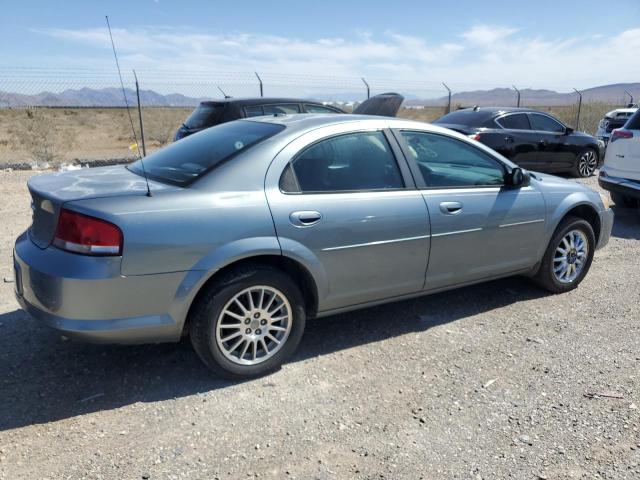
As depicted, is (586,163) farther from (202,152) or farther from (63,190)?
(63,190)

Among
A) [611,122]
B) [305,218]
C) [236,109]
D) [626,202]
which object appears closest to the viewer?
[305,218]

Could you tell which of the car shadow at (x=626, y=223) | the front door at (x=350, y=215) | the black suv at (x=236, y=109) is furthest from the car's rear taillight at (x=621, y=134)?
the front door at (x=350, y=215)

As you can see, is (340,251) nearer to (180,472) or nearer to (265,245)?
(265,245)

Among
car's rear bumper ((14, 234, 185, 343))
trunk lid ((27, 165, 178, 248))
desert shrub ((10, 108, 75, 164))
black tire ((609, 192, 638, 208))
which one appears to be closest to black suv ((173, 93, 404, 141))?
black tire ((609, 192, 638, 208))

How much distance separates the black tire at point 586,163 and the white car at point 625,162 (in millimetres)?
3849

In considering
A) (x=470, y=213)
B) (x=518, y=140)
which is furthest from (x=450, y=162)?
(x=518, y=140)

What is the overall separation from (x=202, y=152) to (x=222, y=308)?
1.14 metres

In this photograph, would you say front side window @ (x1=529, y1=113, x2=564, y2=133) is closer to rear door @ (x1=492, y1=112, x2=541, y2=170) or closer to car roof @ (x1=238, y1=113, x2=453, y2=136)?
rear door @ (x1=492, y1=112, x2=541, y2=170)

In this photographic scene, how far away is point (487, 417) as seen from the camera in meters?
3.11

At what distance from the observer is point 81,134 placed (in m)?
30.1

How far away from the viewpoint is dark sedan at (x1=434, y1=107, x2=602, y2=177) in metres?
10.5

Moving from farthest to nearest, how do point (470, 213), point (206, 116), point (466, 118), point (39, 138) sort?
point (39, 138) → point (466, 118) → point (206, 116) → point (470, 213)

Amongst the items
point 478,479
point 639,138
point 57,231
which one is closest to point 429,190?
point 478,479

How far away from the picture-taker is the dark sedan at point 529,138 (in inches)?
412
